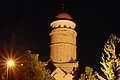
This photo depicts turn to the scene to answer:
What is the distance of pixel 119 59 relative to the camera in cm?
3425

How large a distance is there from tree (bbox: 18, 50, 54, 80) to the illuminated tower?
24.4 meters

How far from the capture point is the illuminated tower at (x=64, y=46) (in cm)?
6750

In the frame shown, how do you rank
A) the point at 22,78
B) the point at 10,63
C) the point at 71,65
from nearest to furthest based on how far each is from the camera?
the point at 10,63, the point at 22,78, the point at 71,65

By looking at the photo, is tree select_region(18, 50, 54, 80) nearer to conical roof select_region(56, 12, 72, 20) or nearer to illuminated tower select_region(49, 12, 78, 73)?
illuminated tower select_region(49, 12, 78, 73)

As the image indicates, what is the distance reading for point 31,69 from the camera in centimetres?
4200

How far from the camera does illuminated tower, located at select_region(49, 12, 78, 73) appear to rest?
67.5 metres

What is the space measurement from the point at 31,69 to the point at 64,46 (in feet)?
85.4

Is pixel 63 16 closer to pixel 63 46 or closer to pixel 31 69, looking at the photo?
pixel 63 46

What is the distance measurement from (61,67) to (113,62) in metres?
33.4

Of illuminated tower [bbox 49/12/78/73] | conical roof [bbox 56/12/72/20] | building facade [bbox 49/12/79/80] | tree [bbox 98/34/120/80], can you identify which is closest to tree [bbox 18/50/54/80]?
tree [bbox 98/34/120/80]

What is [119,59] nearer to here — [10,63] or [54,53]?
[10,63]

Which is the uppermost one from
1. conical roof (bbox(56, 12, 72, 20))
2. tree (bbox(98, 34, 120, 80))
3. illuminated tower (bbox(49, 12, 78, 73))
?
conical roof (bbox(56, 12, 72, 20))

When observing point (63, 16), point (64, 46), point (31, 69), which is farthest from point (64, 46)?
point (31, 69)

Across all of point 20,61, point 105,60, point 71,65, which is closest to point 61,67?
point 71,65
